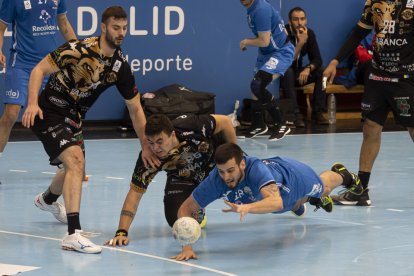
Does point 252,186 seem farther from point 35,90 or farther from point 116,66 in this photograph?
point 35,90

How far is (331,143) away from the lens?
12914mm

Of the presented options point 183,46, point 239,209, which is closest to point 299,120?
point 183,46

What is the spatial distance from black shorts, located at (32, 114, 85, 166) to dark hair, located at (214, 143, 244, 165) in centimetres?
136

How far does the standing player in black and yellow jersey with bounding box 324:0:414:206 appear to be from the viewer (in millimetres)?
9070

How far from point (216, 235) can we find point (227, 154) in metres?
1.26

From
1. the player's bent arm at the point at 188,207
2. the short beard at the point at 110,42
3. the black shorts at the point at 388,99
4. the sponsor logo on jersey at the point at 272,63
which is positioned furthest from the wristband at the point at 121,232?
the sponsor logo on jersey at the point at 272,63

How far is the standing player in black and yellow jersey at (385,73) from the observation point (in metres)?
9.07

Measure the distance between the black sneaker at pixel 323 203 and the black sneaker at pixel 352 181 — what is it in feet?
0.99

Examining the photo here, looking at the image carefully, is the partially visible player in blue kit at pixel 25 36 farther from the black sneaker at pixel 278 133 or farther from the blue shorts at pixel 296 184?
the black sneaker at pixel 278 133

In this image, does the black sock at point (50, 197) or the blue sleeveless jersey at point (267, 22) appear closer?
the black sock at point (50, 197)

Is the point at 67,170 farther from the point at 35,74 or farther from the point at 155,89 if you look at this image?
the point at 155,89

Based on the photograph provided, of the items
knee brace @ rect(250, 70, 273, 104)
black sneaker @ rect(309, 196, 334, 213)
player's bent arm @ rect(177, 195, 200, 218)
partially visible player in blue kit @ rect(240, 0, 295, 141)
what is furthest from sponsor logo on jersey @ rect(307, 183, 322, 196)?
knee brace @ rect(250, 70, 273, 104)

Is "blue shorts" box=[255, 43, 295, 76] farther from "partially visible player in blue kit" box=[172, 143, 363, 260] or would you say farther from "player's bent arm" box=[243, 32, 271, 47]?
"partially visible player in blue kit" box=[172, 143, 363, 260]

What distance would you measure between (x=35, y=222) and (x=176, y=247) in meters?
1.46
